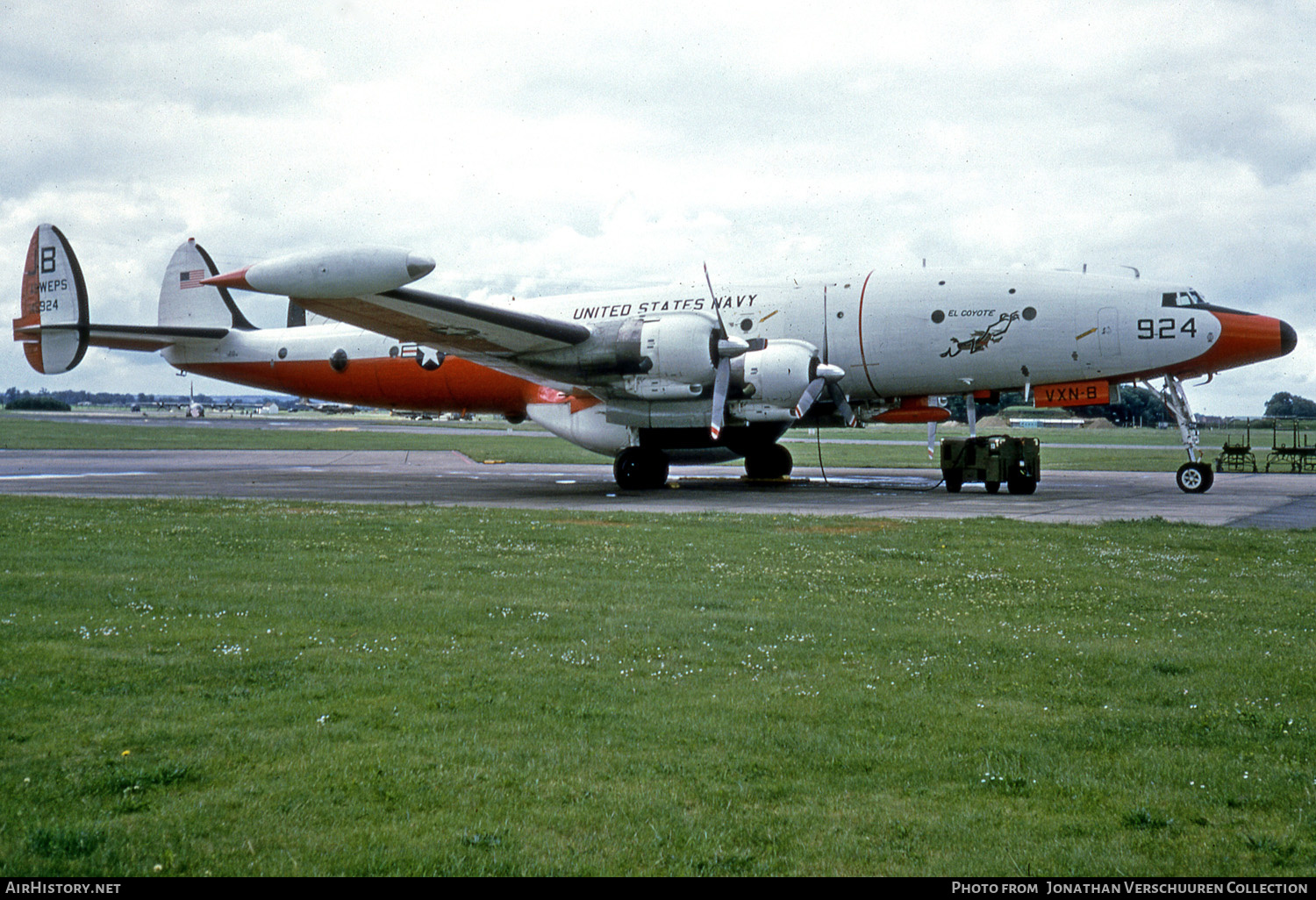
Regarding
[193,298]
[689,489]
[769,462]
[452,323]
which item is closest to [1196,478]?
[769,462]

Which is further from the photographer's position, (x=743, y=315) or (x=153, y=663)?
(x=743, y=315)

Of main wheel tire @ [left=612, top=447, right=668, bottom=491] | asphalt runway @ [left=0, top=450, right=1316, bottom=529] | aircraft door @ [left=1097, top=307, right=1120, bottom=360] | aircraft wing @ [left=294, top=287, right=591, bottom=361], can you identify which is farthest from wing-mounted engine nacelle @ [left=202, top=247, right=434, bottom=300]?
aircraft door @ [left=1097, top=307, right=1120, bottom=360]

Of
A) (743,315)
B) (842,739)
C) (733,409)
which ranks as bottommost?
(842,739)

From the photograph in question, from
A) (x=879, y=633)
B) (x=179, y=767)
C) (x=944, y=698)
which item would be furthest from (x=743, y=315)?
(x=179, y=767)

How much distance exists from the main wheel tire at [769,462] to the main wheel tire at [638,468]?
13.7 ft

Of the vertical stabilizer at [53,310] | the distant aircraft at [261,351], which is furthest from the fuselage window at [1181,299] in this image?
the vertical stabilizer at [53,310]

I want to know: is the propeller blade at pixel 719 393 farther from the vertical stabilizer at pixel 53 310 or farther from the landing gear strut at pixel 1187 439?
the vertical stabilizer at pixel 53 310

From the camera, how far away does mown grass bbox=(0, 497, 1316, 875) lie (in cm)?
379

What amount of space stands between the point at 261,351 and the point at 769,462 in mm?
15022

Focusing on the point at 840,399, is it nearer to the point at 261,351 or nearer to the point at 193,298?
the point at 261,351

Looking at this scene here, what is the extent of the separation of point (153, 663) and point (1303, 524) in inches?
629

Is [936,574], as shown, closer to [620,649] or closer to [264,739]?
[620,649]

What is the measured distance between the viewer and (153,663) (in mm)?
6227

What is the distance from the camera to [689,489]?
23.4 metres
